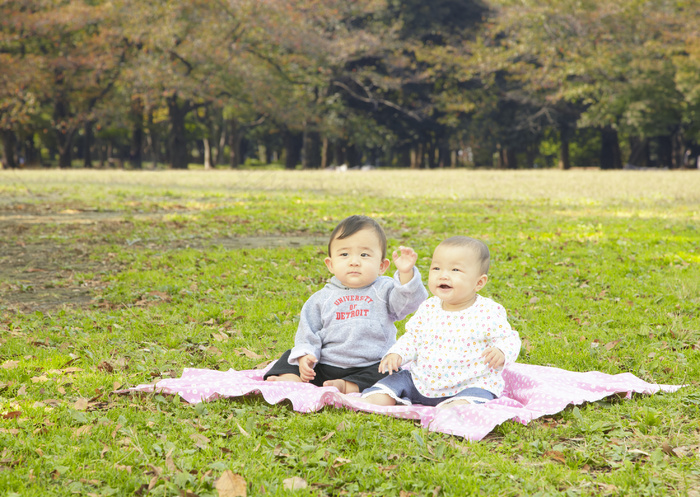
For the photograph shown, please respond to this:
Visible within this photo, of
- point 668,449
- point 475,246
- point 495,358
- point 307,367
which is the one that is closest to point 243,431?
point 307,367

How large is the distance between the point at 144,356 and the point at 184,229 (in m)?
7.16

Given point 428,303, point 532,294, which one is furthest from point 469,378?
point 532,294

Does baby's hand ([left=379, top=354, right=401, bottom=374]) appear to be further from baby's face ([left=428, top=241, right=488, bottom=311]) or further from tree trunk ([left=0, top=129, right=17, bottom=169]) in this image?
tree trunk ([left=0, top=129, right=17, bottom=169])

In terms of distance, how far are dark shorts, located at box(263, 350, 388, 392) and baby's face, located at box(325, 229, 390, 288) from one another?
0.61 m

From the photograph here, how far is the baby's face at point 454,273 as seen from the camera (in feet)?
13.9

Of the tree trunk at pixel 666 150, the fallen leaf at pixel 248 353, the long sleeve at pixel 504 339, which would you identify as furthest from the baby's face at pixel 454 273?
the tree trunk at pixel 666 150

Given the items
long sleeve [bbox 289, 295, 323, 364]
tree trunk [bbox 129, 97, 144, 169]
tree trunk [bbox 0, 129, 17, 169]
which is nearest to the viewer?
long sleeve [bbox 289, 295, 323, 364]

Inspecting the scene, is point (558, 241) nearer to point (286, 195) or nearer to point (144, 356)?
point (144, 356)

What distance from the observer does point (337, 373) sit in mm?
4723

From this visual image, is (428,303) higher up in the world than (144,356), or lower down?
higher up

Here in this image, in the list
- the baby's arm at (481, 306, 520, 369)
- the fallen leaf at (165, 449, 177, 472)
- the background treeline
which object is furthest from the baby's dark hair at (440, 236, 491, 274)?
the background treeline

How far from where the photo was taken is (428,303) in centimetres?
452

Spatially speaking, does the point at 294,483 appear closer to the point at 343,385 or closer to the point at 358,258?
the point at 343,385

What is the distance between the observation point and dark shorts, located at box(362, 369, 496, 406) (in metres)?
4.25
